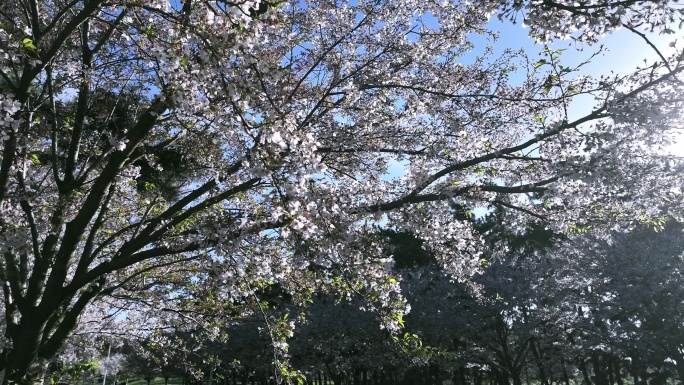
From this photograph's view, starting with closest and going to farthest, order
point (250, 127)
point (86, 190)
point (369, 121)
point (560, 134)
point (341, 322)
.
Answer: point (250, 127)
point (560, 134)
point (369, 121)
point (86, 190)
point (341, 322)

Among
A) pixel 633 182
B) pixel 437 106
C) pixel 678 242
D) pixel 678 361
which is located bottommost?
pixel 678 361

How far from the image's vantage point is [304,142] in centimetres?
457

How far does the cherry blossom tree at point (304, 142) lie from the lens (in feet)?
16.2

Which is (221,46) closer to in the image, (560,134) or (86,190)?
(560,134)

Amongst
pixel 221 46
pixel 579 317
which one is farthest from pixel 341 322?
pixel 221 46

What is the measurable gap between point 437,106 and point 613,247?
1950cm

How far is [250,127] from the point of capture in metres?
4.61

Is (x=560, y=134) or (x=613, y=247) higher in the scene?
(x=613, y=247)

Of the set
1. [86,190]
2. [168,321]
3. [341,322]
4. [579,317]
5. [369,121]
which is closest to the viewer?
[369,121]

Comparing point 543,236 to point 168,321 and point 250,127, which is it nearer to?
point 168,321

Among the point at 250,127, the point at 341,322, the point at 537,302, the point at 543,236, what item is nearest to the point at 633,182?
the point at 250,127

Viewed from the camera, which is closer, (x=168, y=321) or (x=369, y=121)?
(x=369, y=121)

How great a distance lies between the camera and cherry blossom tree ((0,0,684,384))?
16.2 feet

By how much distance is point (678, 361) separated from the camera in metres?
21.2
